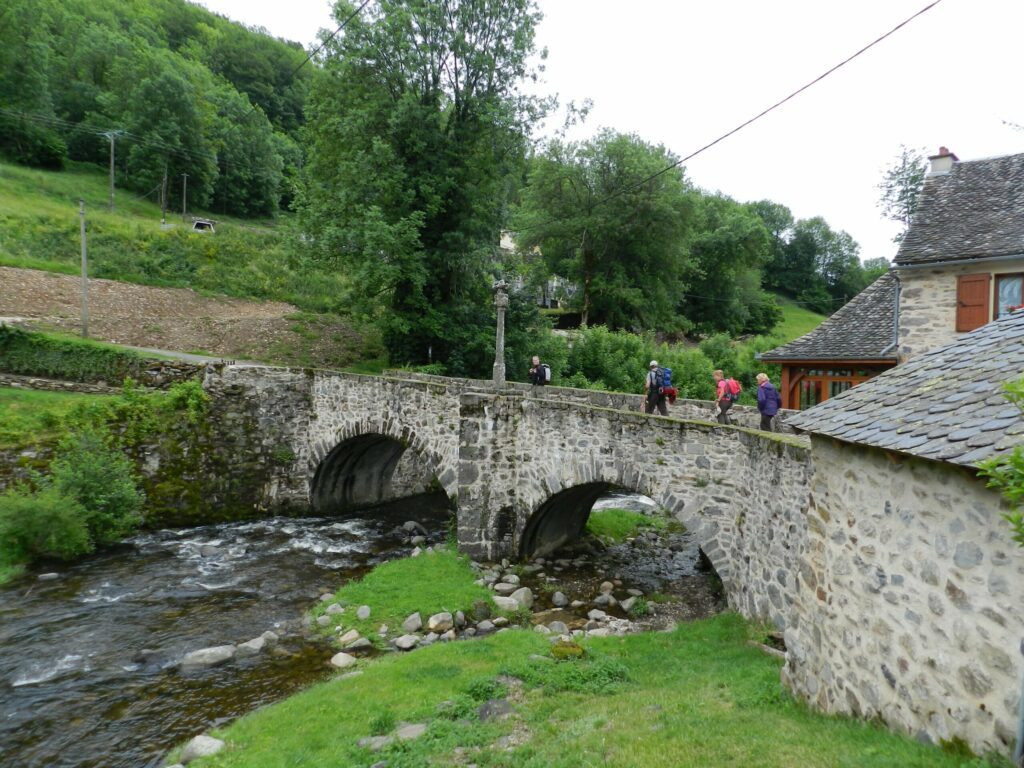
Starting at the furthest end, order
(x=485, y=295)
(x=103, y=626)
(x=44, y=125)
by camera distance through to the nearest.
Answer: (x=44, y=125), (x=485, y=295), (x=103, y=626)

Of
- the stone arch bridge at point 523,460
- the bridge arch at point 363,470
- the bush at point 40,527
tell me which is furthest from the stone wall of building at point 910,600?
the bush at point 40,527

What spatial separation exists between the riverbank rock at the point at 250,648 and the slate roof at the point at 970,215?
618 inches

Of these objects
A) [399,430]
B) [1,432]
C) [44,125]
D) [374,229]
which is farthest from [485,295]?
[44,125]

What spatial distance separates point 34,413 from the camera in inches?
623

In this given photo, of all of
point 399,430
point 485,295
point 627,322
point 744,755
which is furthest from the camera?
point 627,322

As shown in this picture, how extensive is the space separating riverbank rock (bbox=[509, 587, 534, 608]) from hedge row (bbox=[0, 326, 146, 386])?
14177 millimetres

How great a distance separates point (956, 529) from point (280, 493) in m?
17.7

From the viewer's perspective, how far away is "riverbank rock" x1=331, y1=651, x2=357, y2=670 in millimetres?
9352

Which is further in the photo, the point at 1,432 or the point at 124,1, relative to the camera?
the point at 124,1

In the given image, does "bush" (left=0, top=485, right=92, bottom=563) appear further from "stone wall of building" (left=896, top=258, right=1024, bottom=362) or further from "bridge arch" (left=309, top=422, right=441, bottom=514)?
"stone wall of building" (left=896, top=258, right=1024, bottom=362)

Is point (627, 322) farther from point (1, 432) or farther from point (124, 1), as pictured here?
point (124, 1)

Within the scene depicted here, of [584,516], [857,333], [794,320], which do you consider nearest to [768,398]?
[584,516]

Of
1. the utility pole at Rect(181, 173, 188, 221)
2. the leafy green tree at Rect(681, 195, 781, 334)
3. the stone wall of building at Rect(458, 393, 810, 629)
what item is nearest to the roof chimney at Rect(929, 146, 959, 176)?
the stone wall of building at Rect(458, 393, 810, 629)

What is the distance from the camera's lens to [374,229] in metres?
19.9
